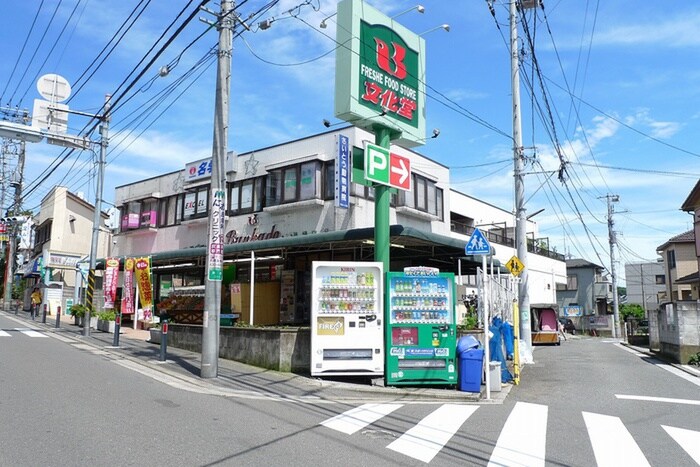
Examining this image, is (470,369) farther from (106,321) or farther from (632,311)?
(632,311)

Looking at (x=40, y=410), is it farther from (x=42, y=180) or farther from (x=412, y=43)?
(x=42, y=180)

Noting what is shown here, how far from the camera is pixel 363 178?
1282 cm

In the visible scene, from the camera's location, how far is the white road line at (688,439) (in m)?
6.67

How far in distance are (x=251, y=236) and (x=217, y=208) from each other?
945 centimetres

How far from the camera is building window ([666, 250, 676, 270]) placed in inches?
1693

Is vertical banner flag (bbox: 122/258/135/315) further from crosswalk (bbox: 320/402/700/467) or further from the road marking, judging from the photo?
the road marking

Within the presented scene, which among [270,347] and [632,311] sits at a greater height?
[632,311]

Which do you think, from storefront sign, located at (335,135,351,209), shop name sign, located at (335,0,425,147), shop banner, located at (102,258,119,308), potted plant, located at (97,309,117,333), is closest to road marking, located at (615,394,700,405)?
shop name sign, located at (335,0,425,147)

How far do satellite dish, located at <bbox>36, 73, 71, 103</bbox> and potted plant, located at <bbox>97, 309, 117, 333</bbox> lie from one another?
10.1m

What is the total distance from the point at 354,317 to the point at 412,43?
8.17 meters

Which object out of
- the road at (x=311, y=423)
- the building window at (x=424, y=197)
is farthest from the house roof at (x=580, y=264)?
the road at (x=311, y=423)

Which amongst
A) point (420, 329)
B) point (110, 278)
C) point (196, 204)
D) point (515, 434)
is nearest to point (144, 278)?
point (110, 278)

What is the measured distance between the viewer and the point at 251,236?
2195cm

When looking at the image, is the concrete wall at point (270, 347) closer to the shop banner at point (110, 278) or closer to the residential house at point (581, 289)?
the shop banner at point (110, 278)
